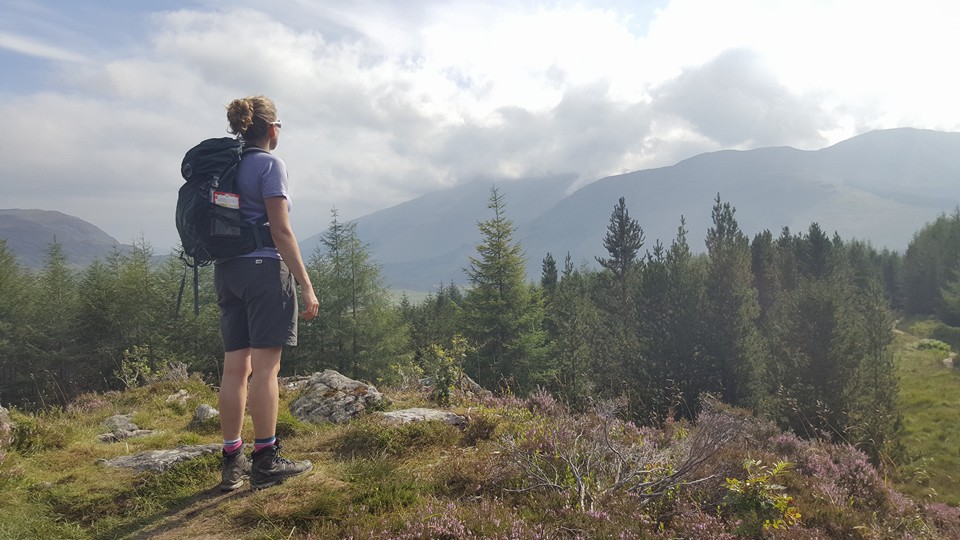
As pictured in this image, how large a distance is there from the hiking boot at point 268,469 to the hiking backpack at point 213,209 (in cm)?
126

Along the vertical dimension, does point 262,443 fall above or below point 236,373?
below

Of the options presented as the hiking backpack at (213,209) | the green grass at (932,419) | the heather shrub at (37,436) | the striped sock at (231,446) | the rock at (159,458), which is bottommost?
the green grass at (932,419)

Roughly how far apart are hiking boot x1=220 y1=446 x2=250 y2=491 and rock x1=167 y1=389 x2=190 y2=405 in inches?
197

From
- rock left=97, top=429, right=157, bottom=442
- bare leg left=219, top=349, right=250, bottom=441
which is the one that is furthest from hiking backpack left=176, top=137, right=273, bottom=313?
rock left=97, top=429, right=157, bottom=442

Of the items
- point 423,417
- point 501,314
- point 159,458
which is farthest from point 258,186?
point 501,314

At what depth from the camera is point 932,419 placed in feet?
91.1

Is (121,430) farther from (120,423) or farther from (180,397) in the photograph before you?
(180,397)

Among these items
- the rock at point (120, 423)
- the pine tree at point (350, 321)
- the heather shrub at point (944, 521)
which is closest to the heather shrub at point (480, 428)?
the heather shrub at point (944, 521)

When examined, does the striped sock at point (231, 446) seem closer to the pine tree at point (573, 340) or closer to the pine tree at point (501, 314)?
the pine tree at point (501, 314)

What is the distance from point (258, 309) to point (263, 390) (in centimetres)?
61

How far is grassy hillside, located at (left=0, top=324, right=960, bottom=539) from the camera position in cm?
301

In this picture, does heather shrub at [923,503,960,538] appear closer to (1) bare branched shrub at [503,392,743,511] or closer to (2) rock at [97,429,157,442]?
(1) bare branched shrub at [503,392,743,511]

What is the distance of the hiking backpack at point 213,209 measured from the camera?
3.47 metres

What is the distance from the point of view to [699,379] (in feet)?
96.7
